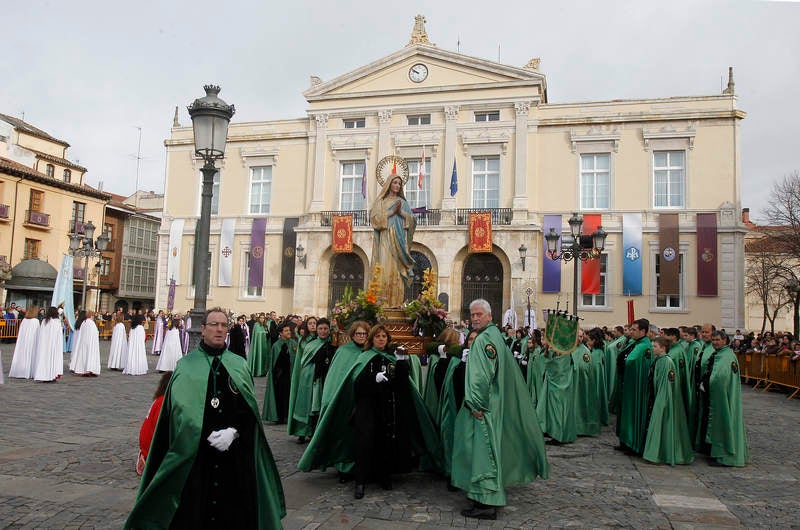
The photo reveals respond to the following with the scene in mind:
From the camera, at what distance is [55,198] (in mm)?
40906

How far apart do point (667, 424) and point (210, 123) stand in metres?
7.16

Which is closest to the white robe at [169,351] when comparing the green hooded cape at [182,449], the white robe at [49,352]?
the white robe at [49,352]

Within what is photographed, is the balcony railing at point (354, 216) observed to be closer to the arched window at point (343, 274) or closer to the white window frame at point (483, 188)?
the arched window at point (343, 274)

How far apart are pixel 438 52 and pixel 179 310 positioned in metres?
19.8

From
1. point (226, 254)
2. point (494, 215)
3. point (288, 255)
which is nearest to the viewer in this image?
point (494, 215)

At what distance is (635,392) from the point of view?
361 inches

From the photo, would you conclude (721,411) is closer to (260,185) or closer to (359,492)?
(359,492)

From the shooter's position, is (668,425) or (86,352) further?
(86,352)

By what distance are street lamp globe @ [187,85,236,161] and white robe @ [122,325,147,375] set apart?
11430 mm

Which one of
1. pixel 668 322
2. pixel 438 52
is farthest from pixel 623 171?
pixel 438 52

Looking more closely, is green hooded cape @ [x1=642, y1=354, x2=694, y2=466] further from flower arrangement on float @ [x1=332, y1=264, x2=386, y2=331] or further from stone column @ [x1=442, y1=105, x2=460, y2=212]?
stone column @ [x1=442, y1=105, x2=460, y2=212]

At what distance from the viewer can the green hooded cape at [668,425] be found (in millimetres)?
8312

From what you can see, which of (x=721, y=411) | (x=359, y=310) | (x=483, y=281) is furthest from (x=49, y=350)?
(x=483, y=281)

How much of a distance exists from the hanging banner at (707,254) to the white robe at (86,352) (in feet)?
80.0
